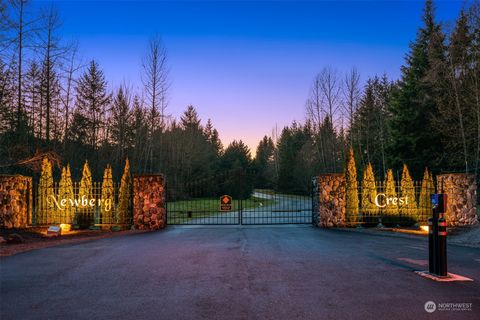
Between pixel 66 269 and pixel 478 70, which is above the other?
pixel 478 70

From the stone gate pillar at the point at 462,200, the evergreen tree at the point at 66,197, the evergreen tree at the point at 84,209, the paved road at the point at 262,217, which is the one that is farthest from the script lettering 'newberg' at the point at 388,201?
the evergreen tree at the point at 66,197

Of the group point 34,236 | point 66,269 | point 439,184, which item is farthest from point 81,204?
point 439,184

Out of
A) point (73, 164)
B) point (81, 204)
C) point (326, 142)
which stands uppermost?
point (326, 142)

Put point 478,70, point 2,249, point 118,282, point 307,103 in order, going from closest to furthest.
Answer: point 118,282 → point 2,249 → point 478,70 → point 307,103

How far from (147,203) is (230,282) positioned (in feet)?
30.0

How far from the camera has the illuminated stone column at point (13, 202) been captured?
13.5 m

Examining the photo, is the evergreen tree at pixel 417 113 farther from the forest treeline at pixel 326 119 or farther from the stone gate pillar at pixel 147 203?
the stone gate pillar at pixel 147 203

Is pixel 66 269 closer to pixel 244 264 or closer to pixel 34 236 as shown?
pixel 244 264

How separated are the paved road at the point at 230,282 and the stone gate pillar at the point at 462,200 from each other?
15.6ft

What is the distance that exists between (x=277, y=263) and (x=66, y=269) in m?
4.24

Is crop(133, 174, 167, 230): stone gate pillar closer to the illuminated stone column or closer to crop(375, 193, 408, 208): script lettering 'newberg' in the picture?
the illuminated stone column

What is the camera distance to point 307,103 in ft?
114

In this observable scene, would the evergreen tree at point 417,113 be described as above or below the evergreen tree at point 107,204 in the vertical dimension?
above

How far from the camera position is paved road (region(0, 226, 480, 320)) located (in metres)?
4.61
